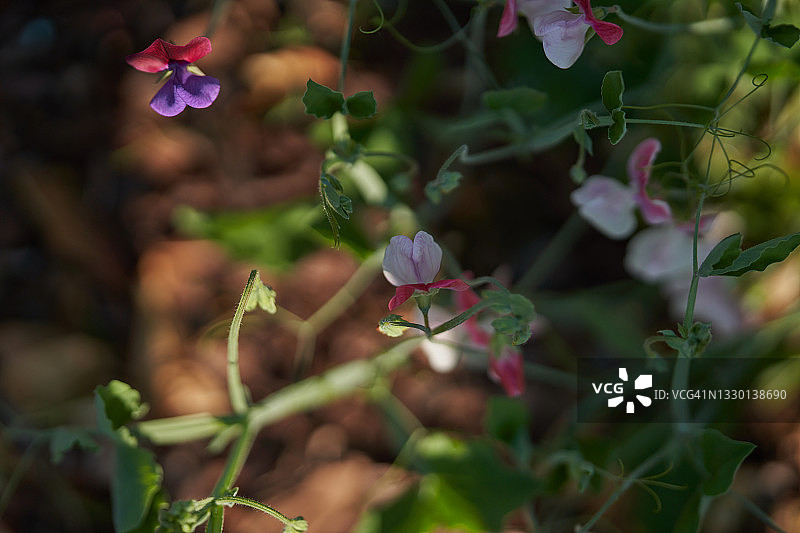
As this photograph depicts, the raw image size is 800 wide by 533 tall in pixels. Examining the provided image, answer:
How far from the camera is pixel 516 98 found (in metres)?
0.68

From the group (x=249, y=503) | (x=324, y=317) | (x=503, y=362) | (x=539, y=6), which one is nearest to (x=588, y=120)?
(x=539, y=6)

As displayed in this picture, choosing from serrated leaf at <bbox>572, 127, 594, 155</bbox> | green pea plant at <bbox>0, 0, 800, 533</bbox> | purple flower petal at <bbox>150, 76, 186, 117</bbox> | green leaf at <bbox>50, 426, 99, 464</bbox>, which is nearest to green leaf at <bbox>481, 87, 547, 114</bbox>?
green pea plant at <bbox>0, 0, 800, 533</bbox>

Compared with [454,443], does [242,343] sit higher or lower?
higher

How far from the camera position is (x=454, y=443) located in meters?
0.86

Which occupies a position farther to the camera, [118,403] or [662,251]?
[662,251]

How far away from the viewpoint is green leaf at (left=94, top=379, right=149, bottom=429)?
625mm

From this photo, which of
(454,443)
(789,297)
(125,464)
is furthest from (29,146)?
(789,297)

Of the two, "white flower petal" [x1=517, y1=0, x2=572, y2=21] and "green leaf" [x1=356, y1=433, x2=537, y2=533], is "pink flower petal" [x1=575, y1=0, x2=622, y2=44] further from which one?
"green leaf" [x1=356, y1=433, x2=537, y2=533]

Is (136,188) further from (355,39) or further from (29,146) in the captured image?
(355,39)

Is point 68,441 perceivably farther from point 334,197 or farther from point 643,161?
point 643,161

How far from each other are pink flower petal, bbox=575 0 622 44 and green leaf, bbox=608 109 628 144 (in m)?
0.06

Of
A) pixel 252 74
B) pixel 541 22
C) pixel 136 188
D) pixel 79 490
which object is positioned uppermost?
pixel 252 74

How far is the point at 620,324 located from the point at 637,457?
0.72 feet

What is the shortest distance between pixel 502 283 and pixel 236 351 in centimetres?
40
